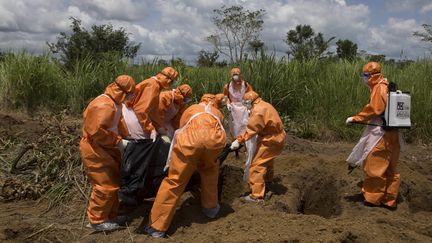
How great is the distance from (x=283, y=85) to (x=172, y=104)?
435 cm

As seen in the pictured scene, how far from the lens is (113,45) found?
618 inches

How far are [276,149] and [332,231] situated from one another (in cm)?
161

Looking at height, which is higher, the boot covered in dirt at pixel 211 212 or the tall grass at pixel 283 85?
the tall grass at pixel 283 85

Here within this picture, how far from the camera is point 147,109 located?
5.24 m

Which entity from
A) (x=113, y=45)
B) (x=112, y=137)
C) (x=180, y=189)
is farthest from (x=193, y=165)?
(x=113, y=45)

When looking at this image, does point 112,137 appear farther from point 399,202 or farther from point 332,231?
point 399,202

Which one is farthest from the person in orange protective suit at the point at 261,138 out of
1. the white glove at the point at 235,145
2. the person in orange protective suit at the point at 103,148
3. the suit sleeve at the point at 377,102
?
the person in orange protective suit at the point at 103,148

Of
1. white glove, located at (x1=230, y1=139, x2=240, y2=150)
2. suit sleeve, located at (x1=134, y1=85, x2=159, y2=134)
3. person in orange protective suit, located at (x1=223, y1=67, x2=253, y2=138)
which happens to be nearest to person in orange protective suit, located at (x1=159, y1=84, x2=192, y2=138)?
suit sleeve, located at (x1=134, y1=85, x2=159, y2=134)

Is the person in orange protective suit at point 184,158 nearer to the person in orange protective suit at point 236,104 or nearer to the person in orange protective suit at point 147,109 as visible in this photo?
the person in orange protective suit at point 147,109

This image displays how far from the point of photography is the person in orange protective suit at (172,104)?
590 centimetres

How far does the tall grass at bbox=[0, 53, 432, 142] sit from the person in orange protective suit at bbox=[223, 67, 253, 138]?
2.29 m

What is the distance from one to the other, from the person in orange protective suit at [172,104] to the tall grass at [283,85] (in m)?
3.90

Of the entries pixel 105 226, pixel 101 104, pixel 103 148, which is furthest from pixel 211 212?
pixel 101 104

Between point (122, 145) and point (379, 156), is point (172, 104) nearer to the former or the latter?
point (122, 145)
